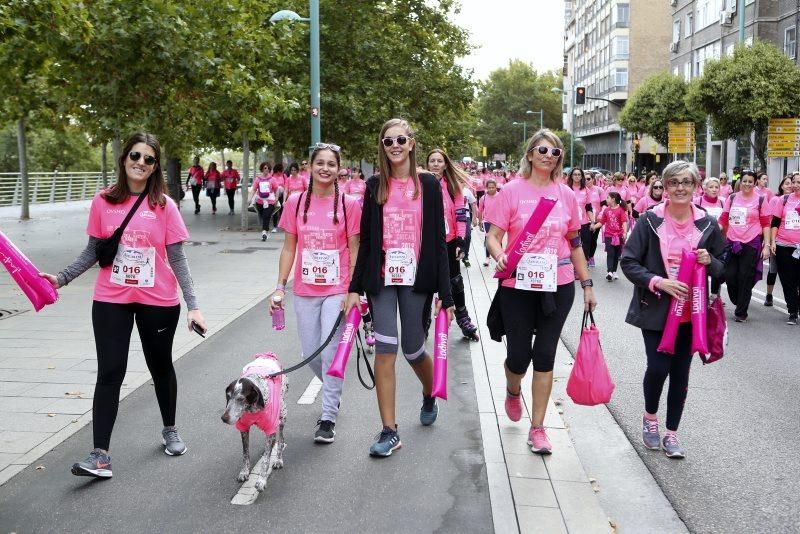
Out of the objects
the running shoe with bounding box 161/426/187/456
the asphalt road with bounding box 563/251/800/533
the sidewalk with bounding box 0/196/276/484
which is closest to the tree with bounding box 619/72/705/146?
the sidewalk with bounding box 0/196/276/484

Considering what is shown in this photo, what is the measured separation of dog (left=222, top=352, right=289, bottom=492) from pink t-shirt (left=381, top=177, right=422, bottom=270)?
94 cm

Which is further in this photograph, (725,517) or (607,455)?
(607,455)

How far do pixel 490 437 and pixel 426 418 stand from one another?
0.50 meters

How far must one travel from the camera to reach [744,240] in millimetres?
10875

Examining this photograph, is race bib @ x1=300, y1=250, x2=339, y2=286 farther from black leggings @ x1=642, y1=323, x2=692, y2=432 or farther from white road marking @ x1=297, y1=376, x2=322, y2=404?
black leggings @ x1=642, y1=323, x2=692, y2=432

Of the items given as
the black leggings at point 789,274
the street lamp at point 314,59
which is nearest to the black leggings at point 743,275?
the black leggings at point 789,274

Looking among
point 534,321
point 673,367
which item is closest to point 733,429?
point 673,367

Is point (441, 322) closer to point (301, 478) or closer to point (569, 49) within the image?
point (301, 478)

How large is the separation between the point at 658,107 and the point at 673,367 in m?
43.1

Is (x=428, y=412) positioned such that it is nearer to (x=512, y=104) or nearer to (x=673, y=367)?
(x=673, y=367)

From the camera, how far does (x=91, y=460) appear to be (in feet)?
16.0

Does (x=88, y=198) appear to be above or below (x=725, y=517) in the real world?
above

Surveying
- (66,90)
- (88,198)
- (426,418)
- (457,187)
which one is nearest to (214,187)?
(88,198)

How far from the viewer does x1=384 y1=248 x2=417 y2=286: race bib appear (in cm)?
509
